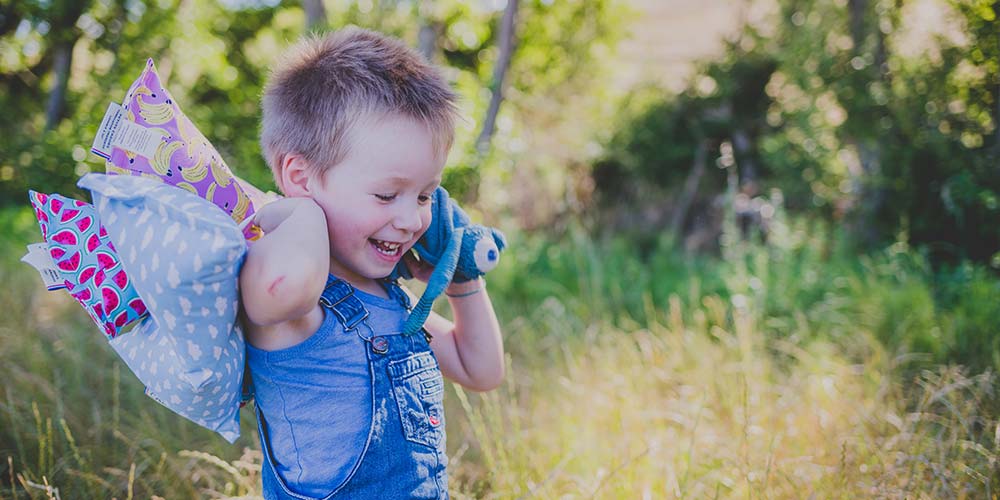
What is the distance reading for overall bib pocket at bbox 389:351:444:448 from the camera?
1242 mm

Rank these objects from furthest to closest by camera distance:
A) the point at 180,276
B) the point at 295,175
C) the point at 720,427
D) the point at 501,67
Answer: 1. the point at 501,67
2. the point at 720,427
3. the point at 295,175
4. the point at 180,276

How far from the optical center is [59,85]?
251 inches

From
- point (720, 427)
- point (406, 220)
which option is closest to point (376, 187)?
point (406, 220)

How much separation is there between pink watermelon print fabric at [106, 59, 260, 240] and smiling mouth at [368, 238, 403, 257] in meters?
0.21

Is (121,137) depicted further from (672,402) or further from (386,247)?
(672,402)

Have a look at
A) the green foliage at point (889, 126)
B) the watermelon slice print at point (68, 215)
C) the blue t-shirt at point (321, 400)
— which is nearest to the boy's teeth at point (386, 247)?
the blue t-shirt at point (321, 400)

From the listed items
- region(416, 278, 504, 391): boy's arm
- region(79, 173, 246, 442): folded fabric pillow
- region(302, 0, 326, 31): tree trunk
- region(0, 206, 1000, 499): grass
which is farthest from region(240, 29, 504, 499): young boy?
region(302, 0, 326, 31): tree trunk

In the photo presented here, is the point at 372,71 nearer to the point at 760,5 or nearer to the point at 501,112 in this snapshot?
the point at 501,112

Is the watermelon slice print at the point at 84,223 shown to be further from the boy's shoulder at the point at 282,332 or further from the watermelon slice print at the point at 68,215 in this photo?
the boy's shoulder at the point at 282,332

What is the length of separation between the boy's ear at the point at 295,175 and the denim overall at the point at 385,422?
0.16 meters

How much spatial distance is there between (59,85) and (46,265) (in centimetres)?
629

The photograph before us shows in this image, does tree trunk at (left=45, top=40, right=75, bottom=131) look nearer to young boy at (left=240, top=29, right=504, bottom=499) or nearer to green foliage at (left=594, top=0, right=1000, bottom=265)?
green foliage at (left=594, top=0, right=1000, bottom=265)

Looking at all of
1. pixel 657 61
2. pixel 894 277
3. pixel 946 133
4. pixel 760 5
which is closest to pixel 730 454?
pixel 894 277

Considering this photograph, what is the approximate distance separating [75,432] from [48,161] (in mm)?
2396
